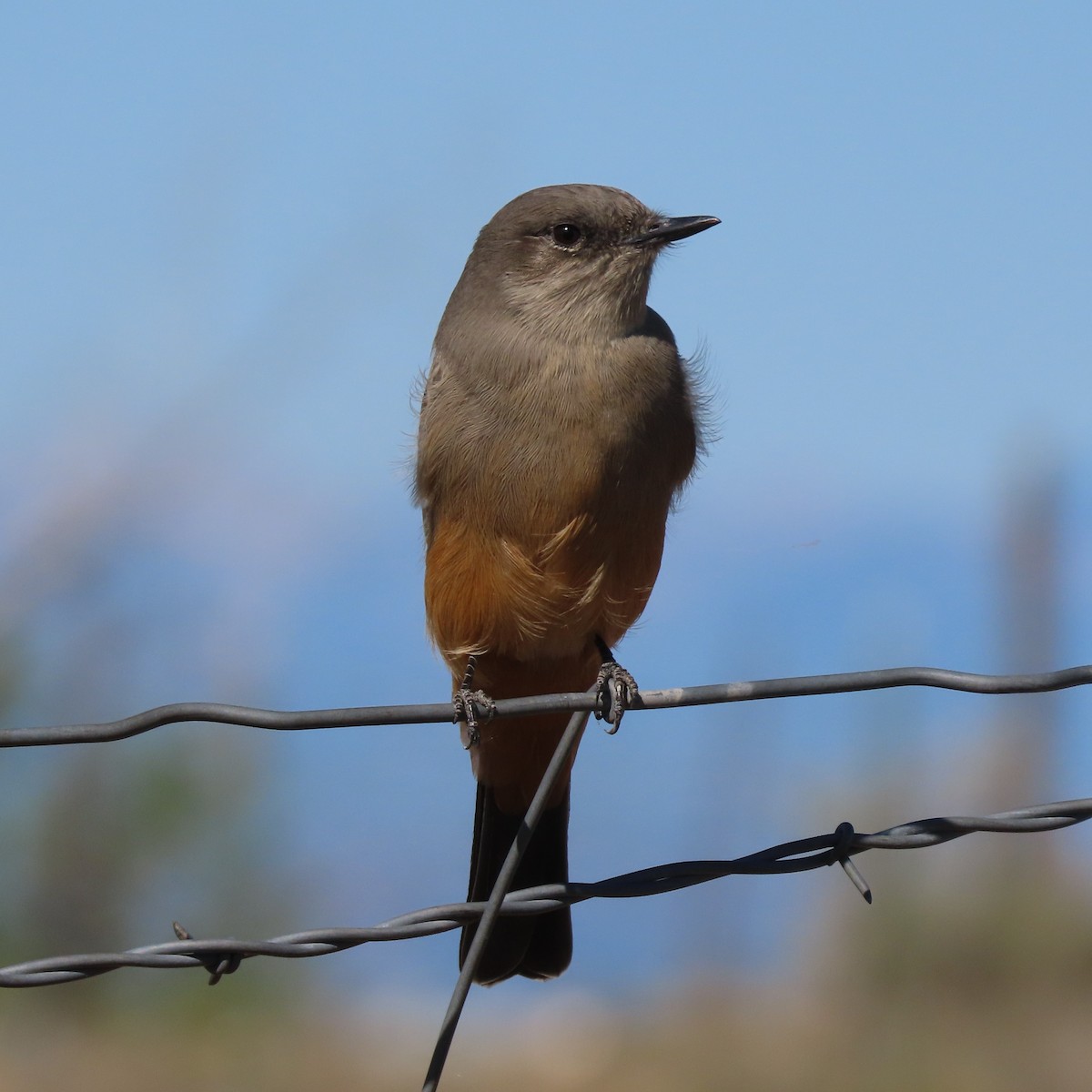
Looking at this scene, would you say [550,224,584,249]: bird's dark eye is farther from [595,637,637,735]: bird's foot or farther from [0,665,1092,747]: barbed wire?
[0,665,1092,747]: barbed wire

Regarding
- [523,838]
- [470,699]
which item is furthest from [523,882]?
[523,838]

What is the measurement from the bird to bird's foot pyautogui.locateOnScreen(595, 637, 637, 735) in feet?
0.80

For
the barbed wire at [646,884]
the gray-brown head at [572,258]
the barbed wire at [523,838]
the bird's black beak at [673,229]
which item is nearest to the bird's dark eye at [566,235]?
the gray-brown head at [572,258]

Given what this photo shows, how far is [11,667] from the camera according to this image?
25.1 feet

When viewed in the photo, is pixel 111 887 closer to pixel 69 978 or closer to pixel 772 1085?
pixel 772 1085

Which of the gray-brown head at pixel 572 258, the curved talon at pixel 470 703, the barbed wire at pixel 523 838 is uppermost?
the gray-brown head at pixel 572 258

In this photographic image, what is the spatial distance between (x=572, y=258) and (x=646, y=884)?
2.60 meters

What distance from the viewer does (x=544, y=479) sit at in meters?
4.14

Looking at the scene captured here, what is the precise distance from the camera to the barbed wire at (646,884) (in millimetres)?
2643

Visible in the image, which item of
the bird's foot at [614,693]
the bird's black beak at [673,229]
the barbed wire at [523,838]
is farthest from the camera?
the bird's black beak at [673,229]

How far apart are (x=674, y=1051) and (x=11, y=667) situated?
14.9ft

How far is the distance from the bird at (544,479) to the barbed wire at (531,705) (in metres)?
1.32

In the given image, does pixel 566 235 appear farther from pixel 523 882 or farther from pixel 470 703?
pixel 523 882

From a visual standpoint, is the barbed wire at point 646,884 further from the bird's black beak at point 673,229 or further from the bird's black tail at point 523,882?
the bird's black beak at point 673,229
